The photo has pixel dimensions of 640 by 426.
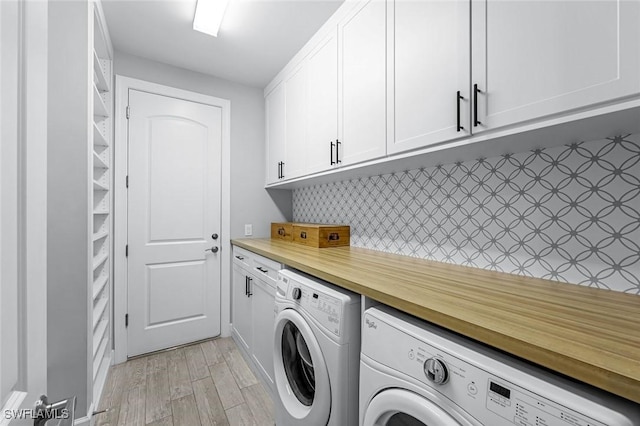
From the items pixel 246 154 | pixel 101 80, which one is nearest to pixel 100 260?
pixel 101 80

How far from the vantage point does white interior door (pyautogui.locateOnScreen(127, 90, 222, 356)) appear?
2.29m

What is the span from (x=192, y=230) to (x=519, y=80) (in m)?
2.45

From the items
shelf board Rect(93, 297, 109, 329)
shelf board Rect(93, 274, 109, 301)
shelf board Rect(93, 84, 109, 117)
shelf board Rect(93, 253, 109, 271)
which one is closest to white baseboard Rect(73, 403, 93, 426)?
shelf board Rect(93, 297, 109, 329)

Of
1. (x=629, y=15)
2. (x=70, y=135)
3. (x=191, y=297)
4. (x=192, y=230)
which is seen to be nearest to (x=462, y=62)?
(x=629, y=15)

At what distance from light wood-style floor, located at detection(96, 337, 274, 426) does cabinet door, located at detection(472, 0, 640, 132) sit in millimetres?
1909

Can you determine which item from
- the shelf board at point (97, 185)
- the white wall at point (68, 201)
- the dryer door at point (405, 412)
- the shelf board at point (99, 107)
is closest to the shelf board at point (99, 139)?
the shelf board at point (99, 107)

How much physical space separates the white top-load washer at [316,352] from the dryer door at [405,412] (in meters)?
0.19

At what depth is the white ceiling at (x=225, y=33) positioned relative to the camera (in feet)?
5.69

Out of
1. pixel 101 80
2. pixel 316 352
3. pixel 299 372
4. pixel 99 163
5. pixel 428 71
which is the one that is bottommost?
pixel 299 372

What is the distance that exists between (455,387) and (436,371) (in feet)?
0.16

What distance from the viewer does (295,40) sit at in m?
2.07

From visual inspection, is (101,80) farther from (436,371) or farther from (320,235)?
(436,371)

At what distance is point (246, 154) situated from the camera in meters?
2.79

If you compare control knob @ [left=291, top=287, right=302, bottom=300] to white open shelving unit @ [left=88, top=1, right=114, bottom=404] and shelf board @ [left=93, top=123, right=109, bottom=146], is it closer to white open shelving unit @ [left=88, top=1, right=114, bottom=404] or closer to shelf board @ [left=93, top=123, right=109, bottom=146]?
white open shelving unit @ [left=88, top=1, right=114, bottom=404]
